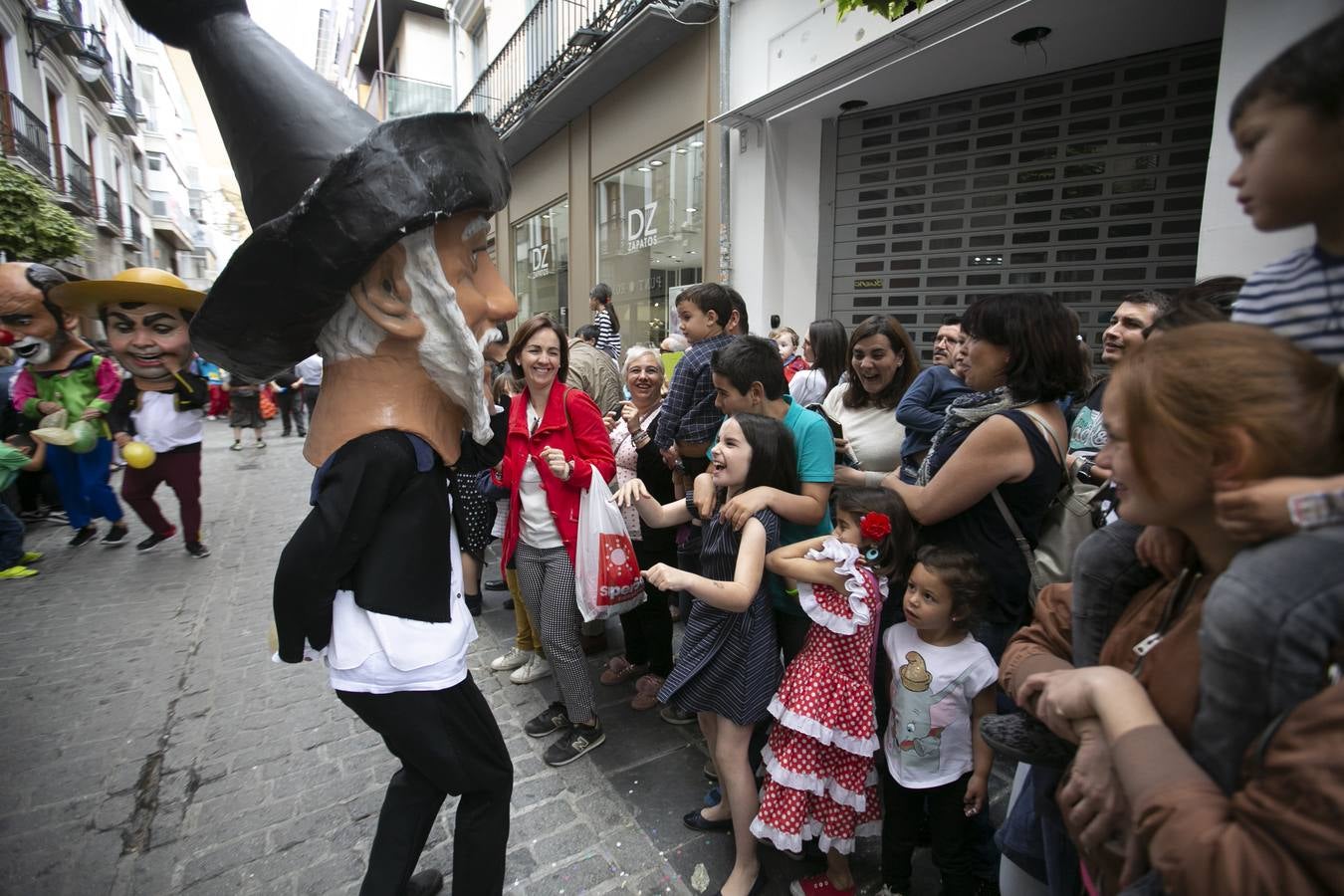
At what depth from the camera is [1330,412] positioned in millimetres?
773

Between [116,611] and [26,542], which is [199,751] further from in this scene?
[26,542]

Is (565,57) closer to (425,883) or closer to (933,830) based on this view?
(425,883)

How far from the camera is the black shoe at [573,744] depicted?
271cm

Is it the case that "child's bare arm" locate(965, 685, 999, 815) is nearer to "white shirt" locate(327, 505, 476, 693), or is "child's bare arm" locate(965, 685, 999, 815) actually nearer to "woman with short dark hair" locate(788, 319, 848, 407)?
"white shirt" locate(327, 505, 476, 693)

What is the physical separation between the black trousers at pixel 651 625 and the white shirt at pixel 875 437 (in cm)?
105

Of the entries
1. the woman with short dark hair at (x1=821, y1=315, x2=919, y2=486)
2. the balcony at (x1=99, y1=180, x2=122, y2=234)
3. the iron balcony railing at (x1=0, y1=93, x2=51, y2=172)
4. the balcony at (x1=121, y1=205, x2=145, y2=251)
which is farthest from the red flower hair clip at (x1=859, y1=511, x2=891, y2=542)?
the balcony at (x1=121, y1=205, x2=145, y2=251)

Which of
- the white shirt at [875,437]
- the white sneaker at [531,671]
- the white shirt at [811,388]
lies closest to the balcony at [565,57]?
the white shirt at [811,388]

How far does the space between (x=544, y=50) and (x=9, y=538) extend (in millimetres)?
9453

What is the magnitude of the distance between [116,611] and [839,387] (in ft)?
15.9

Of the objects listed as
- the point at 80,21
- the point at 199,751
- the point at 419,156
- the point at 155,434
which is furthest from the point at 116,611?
the point at 80,21

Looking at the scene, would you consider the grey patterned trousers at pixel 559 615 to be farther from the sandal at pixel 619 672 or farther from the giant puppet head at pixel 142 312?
the giant puppet head at pixel 142 312

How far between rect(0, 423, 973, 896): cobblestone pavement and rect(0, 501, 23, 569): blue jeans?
72cm

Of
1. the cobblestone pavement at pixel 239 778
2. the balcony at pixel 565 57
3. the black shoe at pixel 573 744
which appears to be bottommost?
the cobblestone pavement at pixel 239 778

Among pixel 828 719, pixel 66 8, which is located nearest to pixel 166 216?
pixel 66 8
